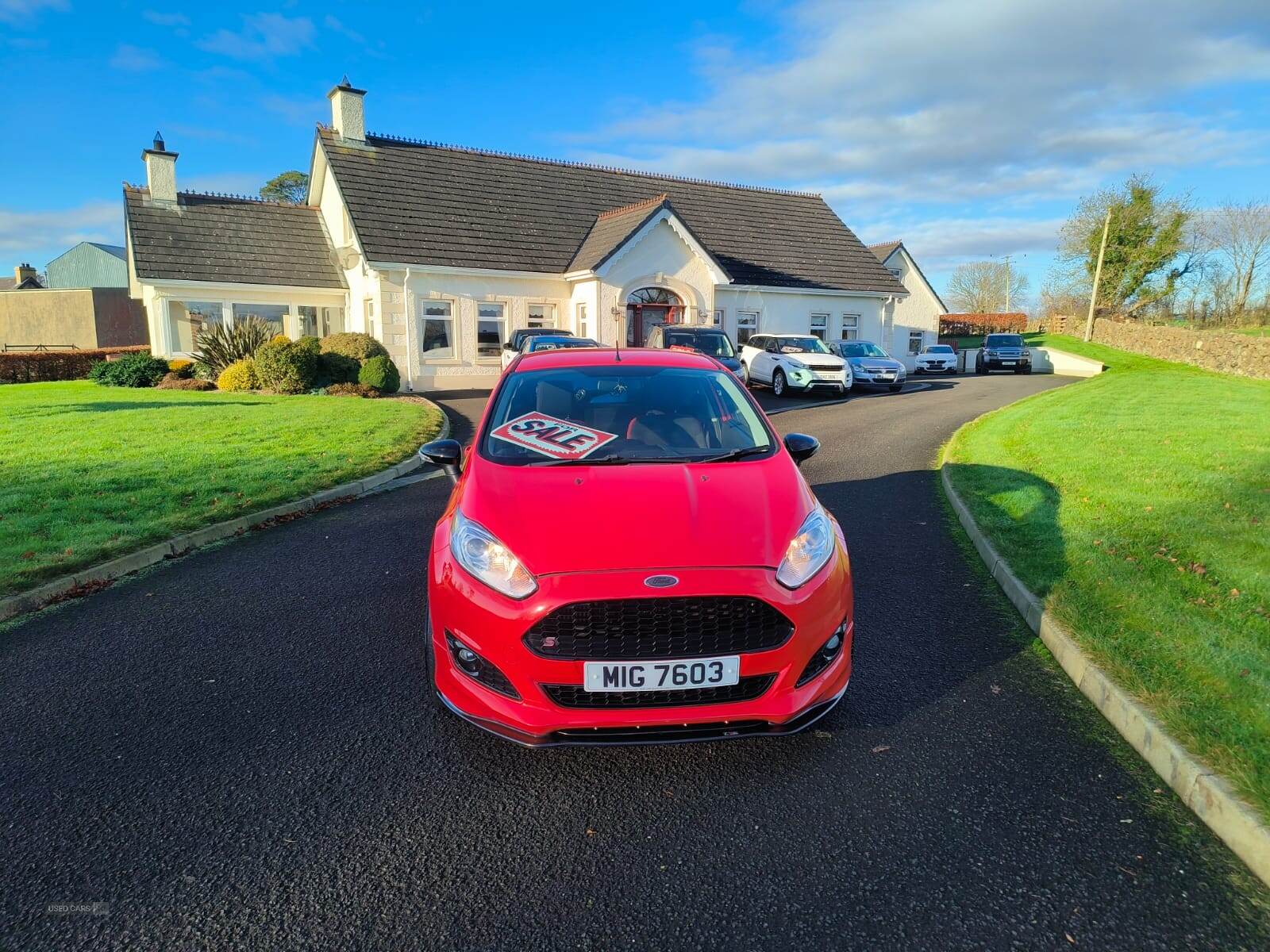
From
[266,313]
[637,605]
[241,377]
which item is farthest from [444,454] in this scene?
[266,313]

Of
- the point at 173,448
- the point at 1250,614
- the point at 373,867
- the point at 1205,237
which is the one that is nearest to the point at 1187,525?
the point at 1250,614

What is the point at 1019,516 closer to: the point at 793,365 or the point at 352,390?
the point at 793,365

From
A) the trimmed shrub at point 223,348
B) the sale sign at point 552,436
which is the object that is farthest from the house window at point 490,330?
the sale sign at point 552,436

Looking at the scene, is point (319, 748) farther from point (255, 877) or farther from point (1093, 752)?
point (1093, 752)

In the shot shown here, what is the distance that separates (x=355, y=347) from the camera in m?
20.3

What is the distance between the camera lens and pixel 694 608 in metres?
3.02

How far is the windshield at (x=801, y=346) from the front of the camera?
69.9ft

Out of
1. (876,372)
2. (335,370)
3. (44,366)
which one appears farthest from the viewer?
(44,366)

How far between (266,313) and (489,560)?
79.0ft

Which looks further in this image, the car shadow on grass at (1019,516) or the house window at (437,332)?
the house window at (437,332)

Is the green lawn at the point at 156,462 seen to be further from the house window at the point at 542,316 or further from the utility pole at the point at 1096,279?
the utility pole at the point at 1096,279

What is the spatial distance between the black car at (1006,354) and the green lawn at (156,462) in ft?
90.9

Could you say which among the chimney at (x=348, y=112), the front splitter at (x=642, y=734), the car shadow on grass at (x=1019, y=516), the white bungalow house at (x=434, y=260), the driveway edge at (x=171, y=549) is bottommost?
the driveway edge at (x=171, y=549)

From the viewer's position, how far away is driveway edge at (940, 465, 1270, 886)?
2.76m
